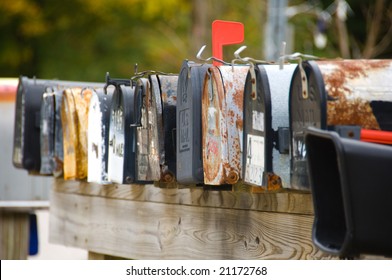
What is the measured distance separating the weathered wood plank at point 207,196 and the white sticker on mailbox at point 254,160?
129 millimetres

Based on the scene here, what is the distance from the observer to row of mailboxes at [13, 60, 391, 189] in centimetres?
266

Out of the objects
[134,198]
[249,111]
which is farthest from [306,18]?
[249,111]

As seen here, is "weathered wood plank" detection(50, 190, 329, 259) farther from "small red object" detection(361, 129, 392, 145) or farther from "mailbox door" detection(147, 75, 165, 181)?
"small red object" detection(361, 129, 392, 145)

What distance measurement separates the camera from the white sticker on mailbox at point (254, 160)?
9.92 feet

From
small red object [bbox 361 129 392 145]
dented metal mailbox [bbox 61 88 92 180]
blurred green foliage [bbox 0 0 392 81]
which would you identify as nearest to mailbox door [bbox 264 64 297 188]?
small red object [bbox 361 129 392 145]

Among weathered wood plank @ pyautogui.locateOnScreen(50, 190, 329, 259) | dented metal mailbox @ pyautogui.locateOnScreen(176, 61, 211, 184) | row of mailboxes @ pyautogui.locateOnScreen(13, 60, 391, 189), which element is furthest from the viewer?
dented metal mailbox @ pyautogui.locateOnScreen(176, 61, 211, 184)

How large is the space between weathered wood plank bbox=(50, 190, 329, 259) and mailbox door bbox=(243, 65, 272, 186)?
0.22 m

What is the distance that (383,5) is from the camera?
16594 mm

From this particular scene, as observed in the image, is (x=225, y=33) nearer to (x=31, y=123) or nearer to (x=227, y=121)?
(x=227, y=121)

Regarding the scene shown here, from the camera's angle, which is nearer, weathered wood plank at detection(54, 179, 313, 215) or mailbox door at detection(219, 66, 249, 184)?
weathered wood plank at detection(54, 179, 313, 215)

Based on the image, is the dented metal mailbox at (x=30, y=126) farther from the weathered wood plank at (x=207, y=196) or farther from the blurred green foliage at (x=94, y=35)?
the blurred green foliage at (x=94, y=35)

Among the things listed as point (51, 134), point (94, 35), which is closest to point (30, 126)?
point (51, 134)

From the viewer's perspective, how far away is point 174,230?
Answer: 4281mm

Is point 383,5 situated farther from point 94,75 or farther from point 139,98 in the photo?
point 139,98
